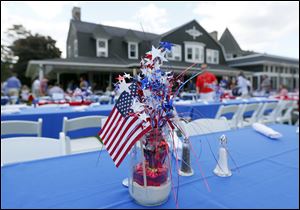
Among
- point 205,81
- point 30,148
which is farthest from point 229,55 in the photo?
point 30,148

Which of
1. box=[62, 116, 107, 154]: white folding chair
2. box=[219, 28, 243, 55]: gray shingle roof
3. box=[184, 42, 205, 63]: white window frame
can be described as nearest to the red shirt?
box=[62, 116, 107, 154]: white folding chair

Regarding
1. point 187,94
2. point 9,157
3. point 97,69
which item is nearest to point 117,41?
point 97,69

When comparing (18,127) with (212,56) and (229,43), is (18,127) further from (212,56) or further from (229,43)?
(229,43)

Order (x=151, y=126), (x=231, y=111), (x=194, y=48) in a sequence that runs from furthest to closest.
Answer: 1. (x=194, y=48)
2. (x=231, y=111)
3. (x=151, y=126)

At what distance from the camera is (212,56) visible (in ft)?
80.8

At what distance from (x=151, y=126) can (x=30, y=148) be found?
1383 mm

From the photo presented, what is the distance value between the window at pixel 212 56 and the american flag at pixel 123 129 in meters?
24.1

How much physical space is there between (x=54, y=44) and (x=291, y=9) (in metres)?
29.4

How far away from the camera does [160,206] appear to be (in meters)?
1.05

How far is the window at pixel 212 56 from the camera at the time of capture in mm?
24281

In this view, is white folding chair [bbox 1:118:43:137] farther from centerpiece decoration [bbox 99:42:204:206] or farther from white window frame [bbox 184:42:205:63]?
white window frame [bbox 184:42:205:63]

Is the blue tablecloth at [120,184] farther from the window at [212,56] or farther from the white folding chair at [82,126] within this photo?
the window at [212,56]

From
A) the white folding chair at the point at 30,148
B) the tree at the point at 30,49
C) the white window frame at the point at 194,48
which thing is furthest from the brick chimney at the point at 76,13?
the white folding chair at the point at 30,148

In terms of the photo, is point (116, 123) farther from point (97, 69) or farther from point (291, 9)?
point (97, 69)
